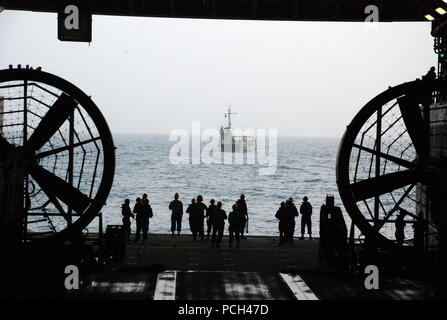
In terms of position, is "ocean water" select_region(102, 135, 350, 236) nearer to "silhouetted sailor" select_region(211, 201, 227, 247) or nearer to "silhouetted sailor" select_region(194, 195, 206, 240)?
"silhouetted sailor" select_region(194, 195, 206, 240)

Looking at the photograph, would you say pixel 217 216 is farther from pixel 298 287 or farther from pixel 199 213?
pixel 298 287

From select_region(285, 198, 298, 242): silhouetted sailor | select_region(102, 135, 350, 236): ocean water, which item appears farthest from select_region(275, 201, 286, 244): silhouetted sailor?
select_region(102, 135, 350, 236): ocean water

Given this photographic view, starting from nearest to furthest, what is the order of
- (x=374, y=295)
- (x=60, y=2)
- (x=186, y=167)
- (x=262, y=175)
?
(x=374, y=295) < (x=60, y=2) < (x=262, y=175) < (x=186, y=167)

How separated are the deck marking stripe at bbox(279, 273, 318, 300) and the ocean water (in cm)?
3218

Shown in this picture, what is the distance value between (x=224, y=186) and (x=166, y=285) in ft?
277

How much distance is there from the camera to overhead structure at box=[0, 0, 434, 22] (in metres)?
25.8

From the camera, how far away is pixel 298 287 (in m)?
Result: 16.7

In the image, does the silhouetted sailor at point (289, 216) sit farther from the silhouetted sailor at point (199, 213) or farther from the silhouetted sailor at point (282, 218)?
the silhouetted sailor at point (199, 213)

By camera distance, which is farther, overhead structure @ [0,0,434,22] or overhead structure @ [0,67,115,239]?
overhead structure @ [0,0,434,22]
